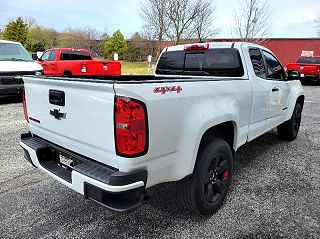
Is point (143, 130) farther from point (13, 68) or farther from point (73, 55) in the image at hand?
point (73, 55)

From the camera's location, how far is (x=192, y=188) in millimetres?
2775

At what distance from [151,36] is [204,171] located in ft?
76.0

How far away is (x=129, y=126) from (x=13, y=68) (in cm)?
793

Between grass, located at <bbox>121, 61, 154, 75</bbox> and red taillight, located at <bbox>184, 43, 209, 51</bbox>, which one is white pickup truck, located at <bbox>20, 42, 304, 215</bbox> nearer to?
red taillight, located at <bbox>184, 43, 209, 51</bbox>

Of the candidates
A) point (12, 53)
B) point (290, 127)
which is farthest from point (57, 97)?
point (12, 53)

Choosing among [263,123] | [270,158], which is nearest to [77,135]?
[263,123]

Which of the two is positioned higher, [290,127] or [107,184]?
[107,184]

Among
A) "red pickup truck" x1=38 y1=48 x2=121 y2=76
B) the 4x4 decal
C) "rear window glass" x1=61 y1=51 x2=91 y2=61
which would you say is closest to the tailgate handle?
the 4x4 decal

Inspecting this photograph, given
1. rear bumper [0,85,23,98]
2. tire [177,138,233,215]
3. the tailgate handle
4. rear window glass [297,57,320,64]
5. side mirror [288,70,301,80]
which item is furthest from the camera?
rear window glass [297,57,320,64]

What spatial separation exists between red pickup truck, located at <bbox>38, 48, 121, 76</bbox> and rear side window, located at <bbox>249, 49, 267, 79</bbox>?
27.4ft

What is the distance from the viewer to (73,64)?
11688 millimetres

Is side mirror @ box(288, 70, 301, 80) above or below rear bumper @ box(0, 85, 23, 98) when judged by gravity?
above

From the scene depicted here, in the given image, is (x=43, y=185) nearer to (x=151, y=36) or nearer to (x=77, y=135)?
(x=77, y=135)

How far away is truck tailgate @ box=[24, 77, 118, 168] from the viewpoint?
221cm
